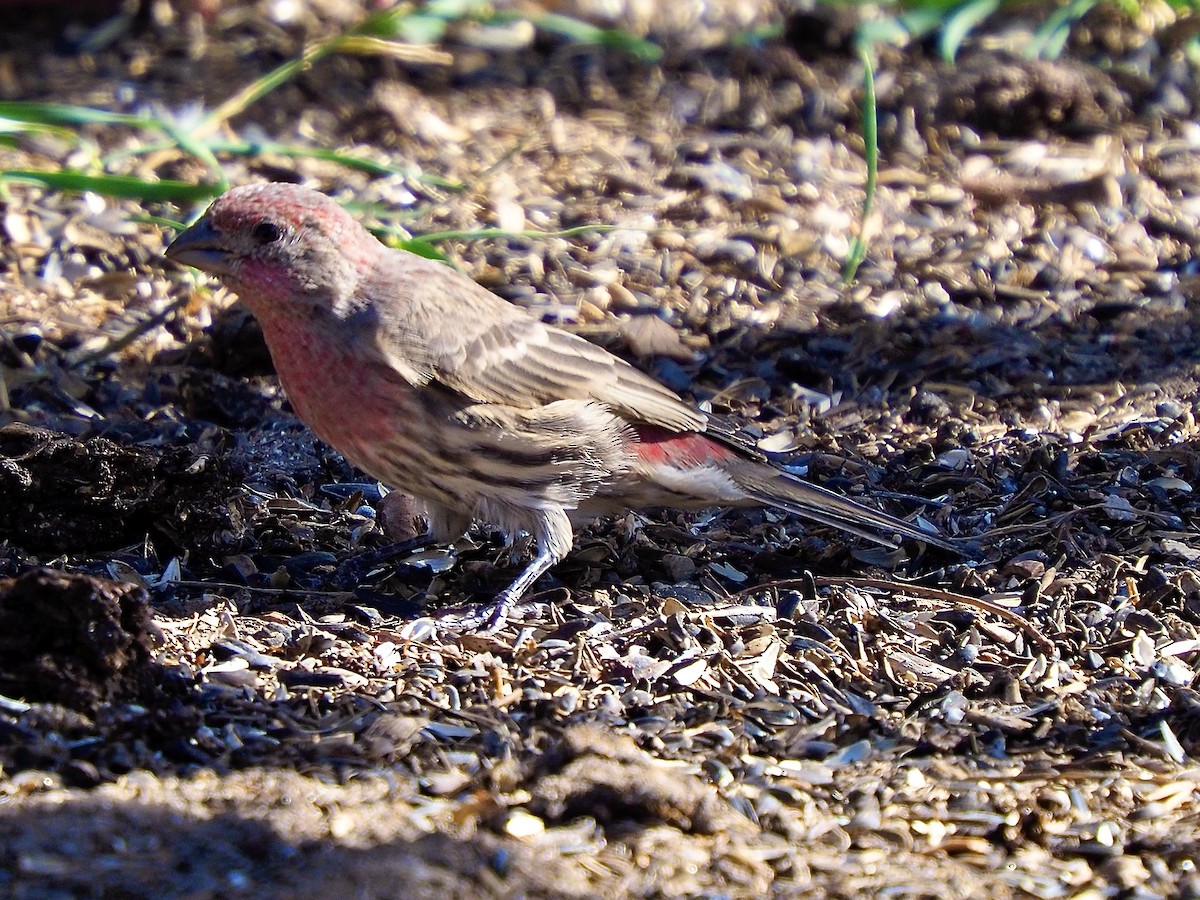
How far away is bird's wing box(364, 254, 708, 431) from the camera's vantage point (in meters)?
4.86

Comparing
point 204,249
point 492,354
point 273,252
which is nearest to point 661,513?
point 492,354

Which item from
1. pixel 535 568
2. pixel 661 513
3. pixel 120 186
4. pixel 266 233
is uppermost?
pixel 266 233

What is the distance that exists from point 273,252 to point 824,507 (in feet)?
6.38

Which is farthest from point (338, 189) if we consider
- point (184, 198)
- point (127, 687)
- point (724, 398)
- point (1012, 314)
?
point (127, 687)

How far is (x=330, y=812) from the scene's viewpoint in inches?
141

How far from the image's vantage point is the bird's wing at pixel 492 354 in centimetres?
486

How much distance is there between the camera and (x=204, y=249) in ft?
16.2

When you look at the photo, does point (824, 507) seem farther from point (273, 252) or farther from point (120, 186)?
point (120, 186)

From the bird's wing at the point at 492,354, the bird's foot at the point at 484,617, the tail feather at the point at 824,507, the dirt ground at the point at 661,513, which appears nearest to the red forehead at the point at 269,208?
the bird's wing at the point at 492,354

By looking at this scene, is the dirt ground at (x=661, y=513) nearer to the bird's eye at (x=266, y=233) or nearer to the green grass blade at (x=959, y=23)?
the green grass blade at (x=959, y=23)

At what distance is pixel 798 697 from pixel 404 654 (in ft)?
3.67

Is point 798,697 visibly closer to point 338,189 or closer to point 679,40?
point 338,189

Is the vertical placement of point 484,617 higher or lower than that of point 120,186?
lower

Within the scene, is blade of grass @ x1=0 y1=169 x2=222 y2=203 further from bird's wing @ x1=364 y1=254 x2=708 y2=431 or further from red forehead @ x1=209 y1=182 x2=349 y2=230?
bird's wing @ x1=364 y1=254 x2=708 y2=431
